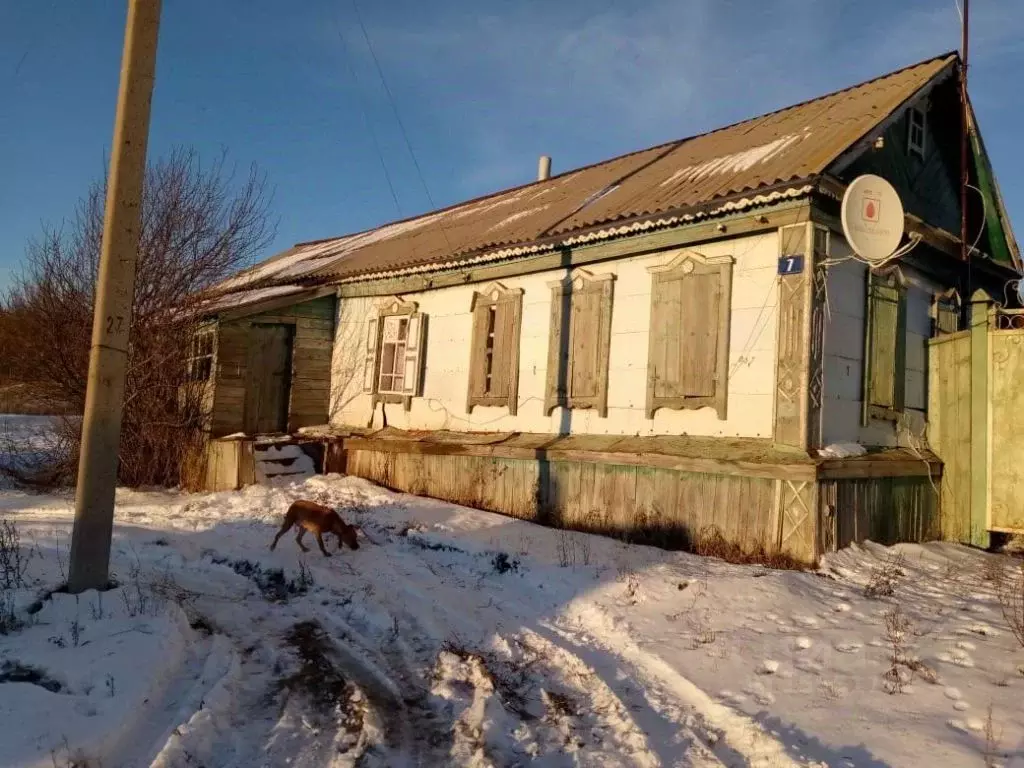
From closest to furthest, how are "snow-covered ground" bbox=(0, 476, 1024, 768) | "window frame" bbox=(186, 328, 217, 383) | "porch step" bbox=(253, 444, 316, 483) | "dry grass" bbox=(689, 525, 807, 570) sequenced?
"snow-covered ground" bbox=(0, 476, 1024, 768) < "dry grass" bbox=(689, 525, 807, 570) < "porch step" bbox=(253, 444, 316, 483) < "window frame" bbox=(186, 328, 217, 383)

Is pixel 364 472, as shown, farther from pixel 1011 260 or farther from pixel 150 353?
pixel 1011 260

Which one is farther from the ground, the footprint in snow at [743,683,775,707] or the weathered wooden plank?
the weathered wooden plank

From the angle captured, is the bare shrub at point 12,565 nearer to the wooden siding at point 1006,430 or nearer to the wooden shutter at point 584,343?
the wooden shutter at point 584,343

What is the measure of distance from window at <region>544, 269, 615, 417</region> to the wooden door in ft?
20.7

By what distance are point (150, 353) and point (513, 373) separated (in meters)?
6.86

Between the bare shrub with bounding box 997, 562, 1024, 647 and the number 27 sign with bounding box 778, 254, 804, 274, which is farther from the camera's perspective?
the number 27 sign with bounding box 778, 254, 804, 274

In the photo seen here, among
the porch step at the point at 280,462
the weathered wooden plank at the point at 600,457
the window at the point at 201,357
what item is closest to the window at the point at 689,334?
the weathered wooden plank at the point at 600,457

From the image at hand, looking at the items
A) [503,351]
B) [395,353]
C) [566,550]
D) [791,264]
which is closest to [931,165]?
[791,264]

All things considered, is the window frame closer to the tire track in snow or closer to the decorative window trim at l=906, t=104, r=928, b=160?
the tire track in snow

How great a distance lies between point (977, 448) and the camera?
28.8ft

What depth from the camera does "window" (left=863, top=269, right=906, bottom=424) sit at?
28.6 ft

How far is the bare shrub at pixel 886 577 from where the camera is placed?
636 centimetres

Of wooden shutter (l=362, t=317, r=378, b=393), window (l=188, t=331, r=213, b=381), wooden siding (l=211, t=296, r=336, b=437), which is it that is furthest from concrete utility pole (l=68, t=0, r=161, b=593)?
window (l=188, t=331, r=213, b=381)

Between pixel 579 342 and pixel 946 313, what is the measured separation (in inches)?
211
